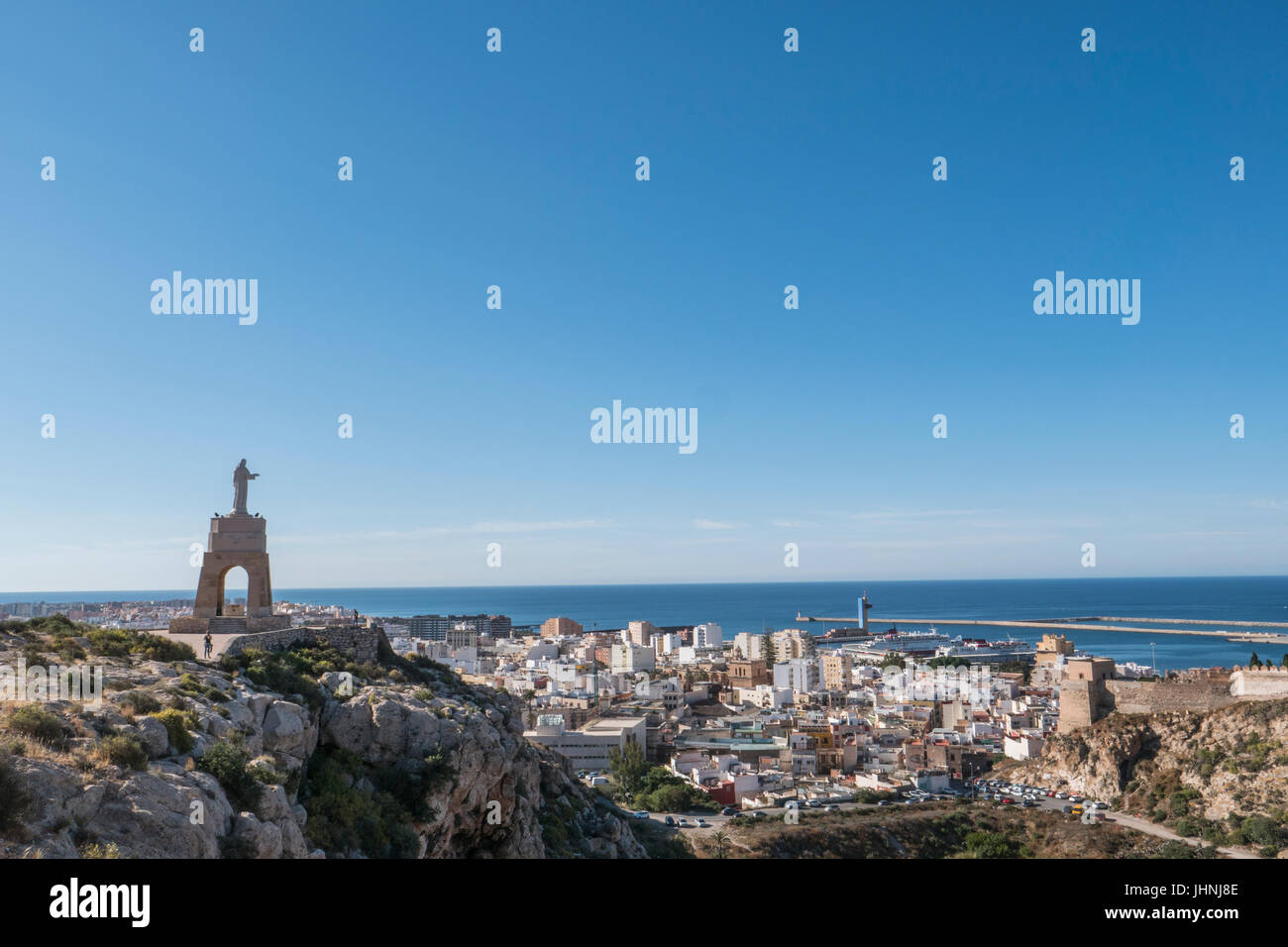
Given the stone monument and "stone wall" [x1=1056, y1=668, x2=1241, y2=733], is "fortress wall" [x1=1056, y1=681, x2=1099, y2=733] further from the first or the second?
the stone monument

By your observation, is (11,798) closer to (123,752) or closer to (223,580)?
(123,752)

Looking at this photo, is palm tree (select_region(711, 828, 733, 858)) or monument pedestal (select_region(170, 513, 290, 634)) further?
palm tree (select_region(711, 828, 733, 858))

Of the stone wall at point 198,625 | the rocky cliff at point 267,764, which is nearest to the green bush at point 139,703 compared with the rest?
the rocky cliff at point 267,764

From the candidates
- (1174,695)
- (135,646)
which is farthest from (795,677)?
(135,646)

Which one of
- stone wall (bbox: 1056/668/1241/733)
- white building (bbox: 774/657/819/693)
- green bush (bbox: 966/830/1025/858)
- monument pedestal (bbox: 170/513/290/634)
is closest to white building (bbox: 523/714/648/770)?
green bush (bbox: 966/830/1025/858)

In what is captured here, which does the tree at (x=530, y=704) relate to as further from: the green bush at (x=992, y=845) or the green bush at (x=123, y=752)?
the green bush at (x=123, y=752)
